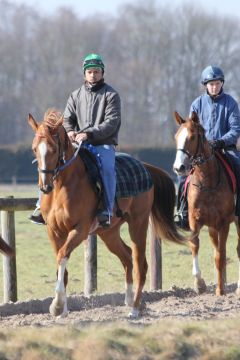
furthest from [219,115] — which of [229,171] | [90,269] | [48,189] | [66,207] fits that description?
[48,189]

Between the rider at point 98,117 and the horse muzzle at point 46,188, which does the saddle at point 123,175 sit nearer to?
the rider at point 98,117

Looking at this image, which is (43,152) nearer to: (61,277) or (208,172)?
(61,277)

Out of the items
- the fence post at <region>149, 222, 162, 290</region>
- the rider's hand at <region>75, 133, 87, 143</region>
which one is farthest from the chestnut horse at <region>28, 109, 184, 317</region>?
the fence post at <region>149, 222, 162, 290</region>

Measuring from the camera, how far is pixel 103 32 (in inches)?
3095

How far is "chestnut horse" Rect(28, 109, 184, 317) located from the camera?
816 cm

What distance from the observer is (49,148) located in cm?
813

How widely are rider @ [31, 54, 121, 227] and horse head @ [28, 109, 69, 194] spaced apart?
0.47m

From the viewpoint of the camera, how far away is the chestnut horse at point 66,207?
8164 millimetres

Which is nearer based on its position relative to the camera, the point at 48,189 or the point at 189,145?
the point at 48,189

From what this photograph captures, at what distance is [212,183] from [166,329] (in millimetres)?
4345

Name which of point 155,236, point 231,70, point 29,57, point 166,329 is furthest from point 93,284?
point 29,57

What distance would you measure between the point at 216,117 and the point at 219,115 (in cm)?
6

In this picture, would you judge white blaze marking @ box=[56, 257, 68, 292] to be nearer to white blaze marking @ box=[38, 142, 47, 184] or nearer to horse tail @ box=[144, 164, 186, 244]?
white blaze marking @ box=[38, 142, 47, 184]

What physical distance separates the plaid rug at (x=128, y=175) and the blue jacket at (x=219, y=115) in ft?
4.03
